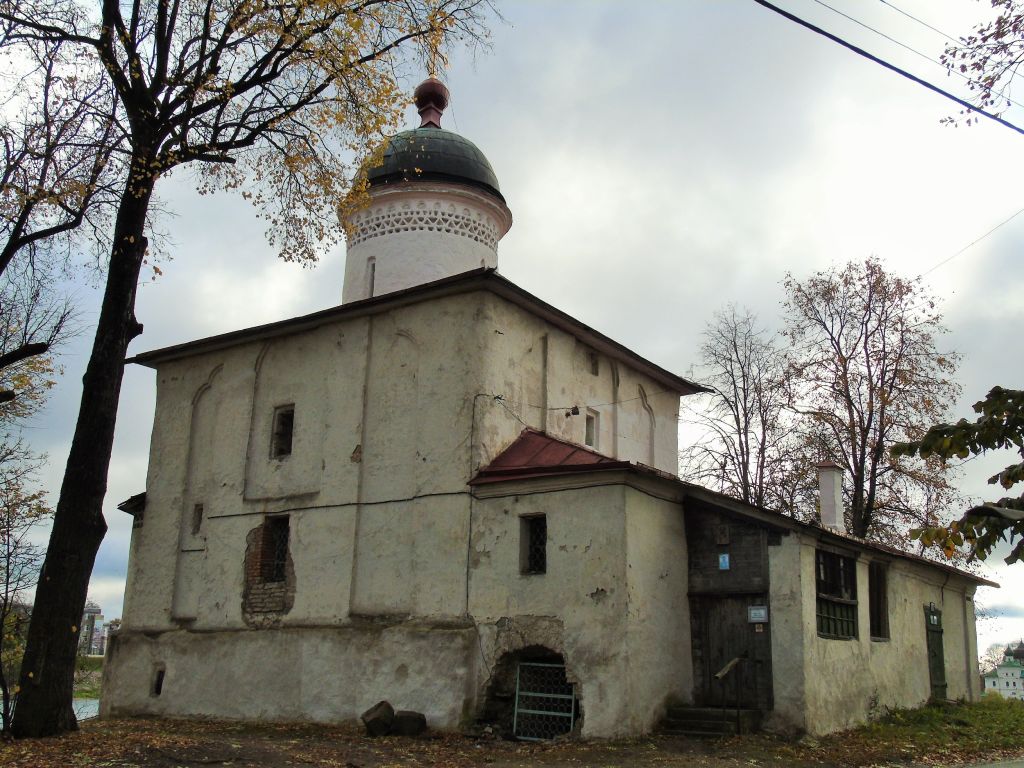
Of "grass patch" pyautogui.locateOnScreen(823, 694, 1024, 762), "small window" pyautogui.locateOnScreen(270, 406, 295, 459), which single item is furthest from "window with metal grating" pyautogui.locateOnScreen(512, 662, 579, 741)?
"small window" pyautogui.locateOnScreen(270, 406, 295, 459)

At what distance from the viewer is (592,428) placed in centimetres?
Answer: 1858

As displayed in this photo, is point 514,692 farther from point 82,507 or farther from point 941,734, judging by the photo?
point 941,734

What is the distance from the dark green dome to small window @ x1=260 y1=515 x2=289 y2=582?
7.57 metres

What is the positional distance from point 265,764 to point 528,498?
5.56 meters

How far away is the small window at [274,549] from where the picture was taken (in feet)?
57.9

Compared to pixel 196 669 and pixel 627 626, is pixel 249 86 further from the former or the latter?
pixel 196 669

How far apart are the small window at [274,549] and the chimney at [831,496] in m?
10.5

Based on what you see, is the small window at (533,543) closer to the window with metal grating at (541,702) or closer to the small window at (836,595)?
the window with metal grating at (541,702)

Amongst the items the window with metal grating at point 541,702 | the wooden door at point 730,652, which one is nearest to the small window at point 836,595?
the wooden door at point 730,652

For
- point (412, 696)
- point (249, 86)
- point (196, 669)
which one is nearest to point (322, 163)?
point (249, 86)

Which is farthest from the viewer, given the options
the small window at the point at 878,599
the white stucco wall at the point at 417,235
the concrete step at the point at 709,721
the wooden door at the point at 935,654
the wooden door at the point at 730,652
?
the white stucco wall at the point at 417,235

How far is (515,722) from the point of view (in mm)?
14039

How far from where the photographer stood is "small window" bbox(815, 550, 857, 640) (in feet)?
49.7

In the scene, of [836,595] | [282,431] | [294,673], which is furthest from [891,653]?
[282,431]
